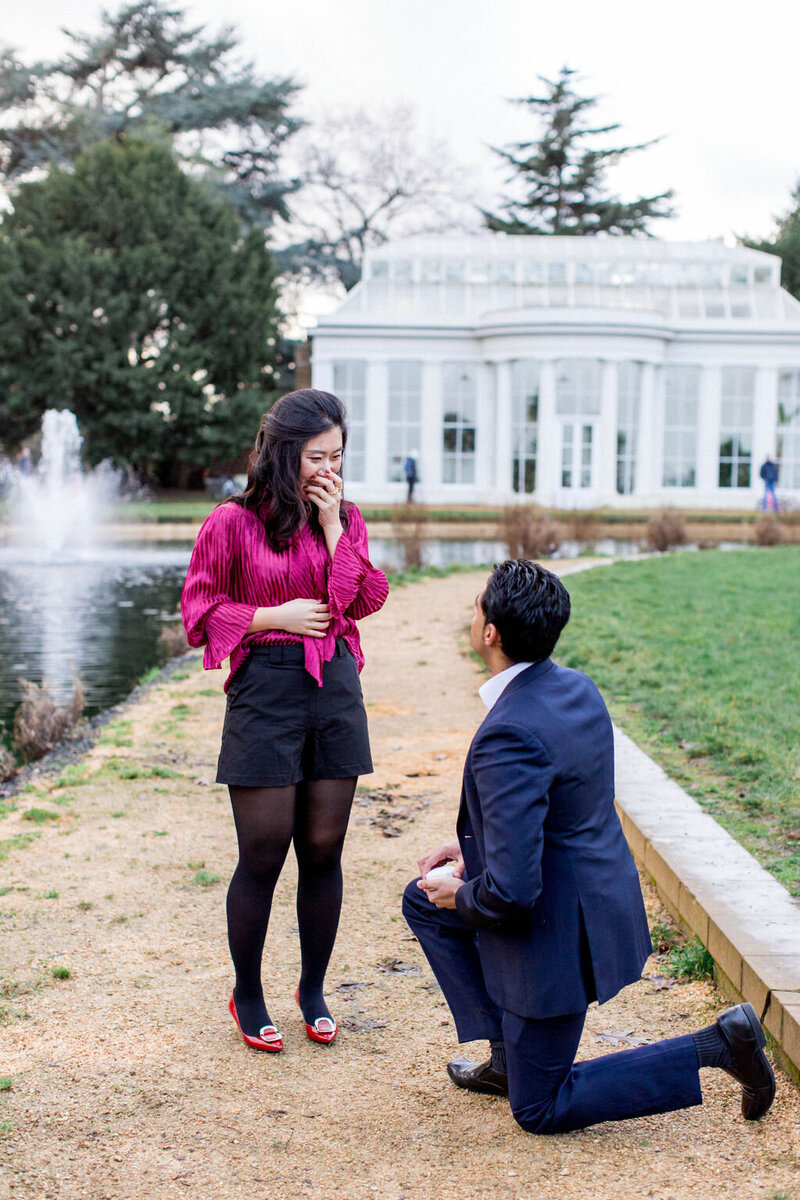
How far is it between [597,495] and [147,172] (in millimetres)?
16039

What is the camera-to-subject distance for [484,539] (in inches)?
910

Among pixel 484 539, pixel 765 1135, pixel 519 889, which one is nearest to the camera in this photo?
pixel 519 889

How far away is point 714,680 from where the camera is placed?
25.3 ft

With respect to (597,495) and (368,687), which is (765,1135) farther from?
(597,495)

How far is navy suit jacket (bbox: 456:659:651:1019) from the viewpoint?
8.39ft

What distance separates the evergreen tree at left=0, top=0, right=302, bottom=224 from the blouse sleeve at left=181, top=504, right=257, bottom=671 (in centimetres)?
4153

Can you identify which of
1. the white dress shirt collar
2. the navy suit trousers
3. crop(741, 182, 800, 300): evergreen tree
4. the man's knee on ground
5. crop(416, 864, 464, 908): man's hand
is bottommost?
the man's knee on ground

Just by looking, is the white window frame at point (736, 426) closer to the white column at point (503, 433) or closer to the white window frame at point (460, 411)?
the white column at point (503, 433)

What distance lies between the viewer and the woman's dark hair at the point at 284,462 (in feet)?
10.6

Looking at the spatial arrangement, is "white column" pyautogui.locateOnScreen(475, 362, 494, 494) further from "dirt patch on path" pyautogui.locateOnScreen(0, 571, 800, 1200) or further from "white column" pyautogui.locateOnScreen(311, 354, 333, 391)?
"dirt patch on path" pyautogui.locateOnScreen(0, 571, 800, 1200)

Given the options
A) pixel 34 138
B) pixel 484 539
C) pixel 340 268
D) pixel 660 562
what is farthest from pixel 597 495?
pixel 34 138

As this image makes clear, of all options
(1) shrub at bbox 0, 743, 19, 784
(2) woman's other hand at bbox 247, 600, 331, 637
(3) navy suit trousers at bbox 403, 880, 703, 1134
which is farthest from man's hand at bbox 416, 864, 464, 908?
(1) shrub at bbox 0, 743, 19, 784

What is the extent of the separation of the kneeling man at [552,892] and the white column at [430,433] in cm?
3024

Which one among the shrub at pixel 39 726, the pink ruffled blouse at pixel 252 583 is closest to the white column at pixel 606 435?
the shrub at pixel 39 726
